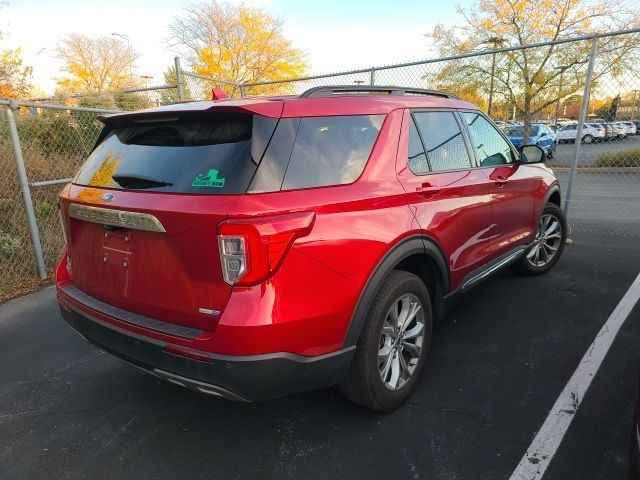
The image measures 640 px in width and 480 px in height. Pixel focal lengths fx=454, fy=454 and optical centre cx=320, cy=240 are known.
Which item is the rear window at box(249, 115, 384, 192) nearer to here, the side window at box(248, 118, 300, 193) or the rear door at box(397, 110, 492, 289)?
the side window at box(248, 118, 300, 193)

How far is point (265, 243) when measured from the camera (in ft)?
6.36

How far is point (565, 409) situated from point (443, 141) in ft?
6.10

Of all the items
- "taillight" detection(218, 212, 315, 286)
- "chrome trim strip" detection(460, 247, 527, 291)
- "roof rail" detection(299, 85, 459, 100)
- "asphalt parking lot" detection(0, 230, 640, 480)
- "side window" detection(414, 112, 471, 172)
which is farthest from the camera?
"chrome trim strip" detection(460, 247, 527, 291)

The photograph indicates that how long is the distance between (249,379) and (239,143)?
1073 millimetres

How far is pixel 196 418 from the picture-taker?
274 cm

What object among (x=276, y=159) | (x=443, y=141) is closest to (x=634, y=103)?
(x=443, y=141)

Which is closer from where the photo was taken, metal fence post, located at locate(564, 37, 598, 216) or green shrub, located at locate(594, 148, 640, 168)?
metal fence post, located at locate(564, 37, 598, 216)

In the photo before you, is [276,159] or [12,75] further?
[12,75]

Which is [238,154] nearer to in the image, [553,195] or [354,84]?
[354,84]

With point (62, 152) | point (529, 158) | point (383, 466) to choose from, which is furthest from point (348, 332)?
point (62, 152)

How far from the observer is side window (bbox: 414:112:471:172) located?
3018mm

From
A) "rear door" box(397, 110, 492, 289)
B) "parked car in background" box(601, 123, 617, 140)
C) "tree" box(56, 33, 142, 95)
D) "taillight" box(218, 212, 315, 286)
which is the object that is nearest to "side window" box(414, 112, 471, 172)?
"rear door" box(397, 110, 492, 289)

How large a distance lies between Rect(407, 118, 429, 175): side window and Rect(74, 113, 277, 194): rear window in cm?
103

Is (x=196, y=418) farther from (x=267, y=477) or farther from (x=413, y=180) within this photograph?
(x=413, y=180)
